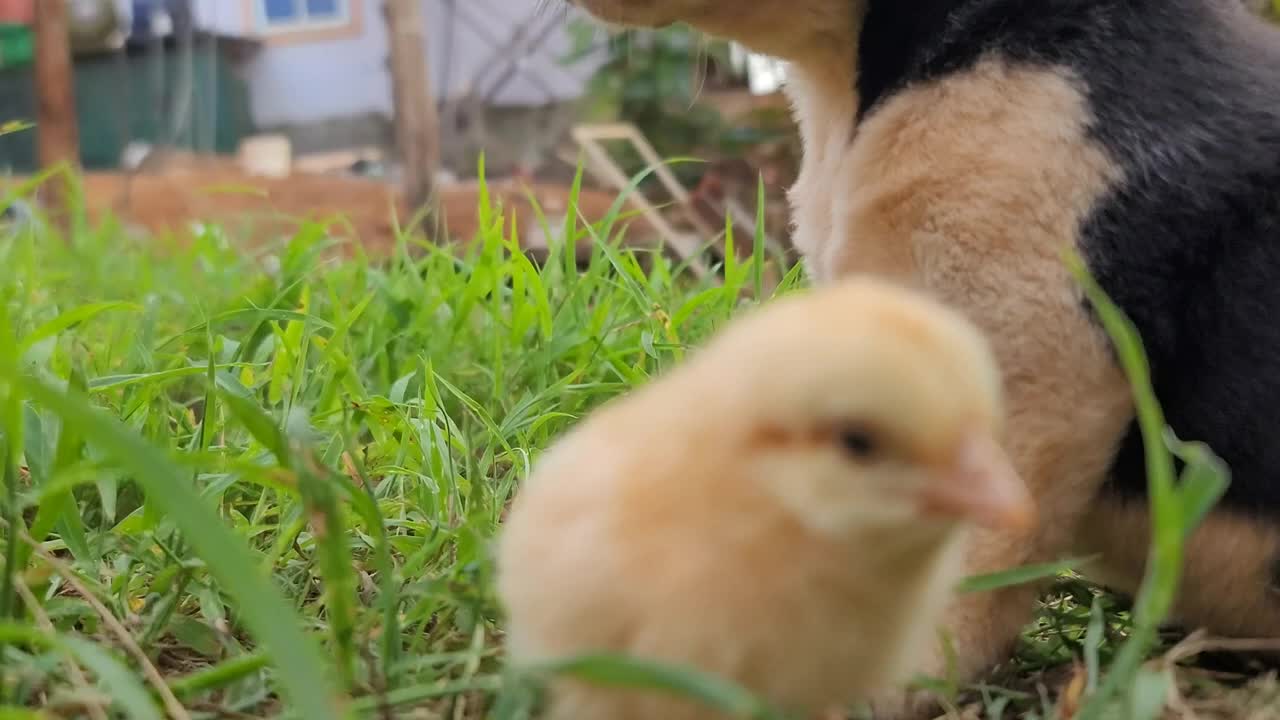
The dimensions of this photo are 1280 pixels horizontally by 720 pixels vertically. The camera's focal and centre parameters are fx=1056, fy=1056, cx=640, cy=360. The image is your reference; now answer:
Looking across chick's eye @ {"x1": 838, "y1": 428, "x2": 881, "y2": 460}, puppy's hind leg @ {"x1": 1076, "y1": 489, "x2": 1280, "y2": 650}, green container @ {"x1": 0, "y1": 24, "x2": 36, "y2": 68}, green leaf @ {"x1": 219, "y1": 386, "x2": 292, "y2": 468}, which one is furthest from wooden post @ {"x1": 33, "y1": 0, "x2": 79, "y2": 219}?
chick's eye @ {"x1": 838, "y1": 428, "x2": 881, "y2": 460}

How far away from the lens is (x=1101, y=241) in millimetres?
843

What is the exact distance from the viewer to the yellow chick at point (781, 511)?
0.49 m

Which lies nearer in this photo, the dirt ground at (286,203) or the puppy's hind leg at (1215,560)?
the puppy's hind leg at (1215,560)

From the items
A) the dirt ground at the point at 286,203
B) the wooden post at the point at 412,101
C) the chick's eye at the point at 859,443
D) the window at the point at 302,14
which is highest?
the chick's eye at the point at 859,443

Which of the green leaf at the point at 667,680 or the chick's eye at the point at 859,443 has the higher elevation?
the chick's eye at the point at 859,443

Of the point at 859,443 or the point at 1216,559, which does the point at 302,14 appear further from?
the point at 859,443

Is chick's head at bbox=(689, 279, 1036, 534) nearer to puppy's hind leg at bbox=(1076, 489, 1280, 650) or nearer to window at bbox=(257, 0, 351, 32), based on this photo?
puppy's hind leg at bbox=(1076, 489, 1280, 650)

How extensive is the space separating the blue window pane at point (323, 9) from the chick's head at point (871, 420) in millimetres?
4043

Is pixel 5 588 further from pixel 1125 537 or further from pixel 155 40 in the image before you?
pixel 155 40

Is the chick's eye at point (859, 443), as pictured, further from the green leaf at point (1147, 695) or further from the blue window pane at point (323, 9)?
the blue window pane at point (323, 9)

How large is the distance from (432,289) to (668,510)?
129 centimetres

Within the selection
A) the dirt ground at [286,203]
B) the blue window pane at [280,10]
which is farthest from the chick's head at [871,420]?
the blue window pane at [280,10]

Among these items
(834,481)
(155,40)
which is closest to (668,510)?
(834,481)

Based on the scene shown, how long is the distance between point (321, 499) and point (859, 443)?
1.06 feet
